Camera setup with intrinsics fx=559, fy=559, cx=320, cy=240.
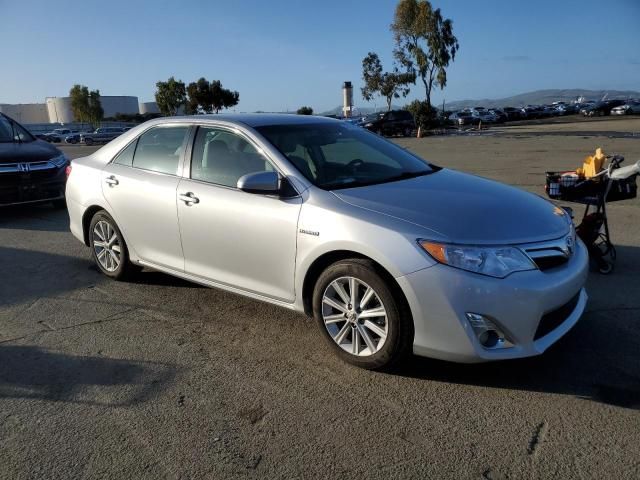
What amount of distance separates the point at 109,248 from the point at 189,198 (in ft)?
4.78

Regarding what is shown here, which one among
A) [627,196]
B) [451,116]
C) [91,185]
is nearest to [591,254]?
[627,196]

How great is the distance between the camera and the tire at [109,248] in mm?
5121

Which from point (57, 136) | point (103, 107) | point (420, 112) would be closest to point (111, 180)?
point (420, 112)

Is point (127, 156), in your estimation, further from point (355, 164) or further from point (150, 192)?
point (355, 164)

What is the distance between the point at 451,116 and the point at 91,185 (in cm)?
5437

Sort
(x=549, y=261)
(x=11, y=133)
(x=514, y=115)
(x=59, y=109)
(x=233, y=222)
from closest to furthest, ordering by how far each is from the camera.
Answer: (x=549, y=261)
(x=233, y=222)
(x=11, y=133)
(x=514, y=115)
(x=59, y=109)

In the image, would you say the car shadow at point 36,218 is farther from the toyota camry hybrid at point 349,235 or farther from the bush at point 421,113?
the bush at point 421,113

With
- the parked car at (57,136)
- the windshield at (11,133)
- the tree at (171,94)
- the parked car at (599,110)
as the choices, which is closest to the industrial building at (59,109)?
the tree at (171,94)

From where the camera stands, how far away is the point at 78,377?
3.49 metres

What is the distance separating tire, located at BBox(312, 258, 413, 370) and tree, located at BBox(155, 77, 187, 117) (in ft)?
232

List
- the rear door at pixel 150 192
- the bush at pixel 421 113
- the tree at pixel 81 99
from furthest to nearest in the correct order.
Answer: the tree at pixel 81 99
the bush at pixel 421 113
the rear door at pixel 150 192

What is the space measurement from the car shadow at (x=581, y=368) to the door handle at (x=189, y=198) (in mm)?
1970

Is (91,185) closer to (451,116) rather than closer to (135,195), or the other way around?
(135,195)

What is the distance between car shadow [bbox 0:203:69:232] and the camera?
820 cm
